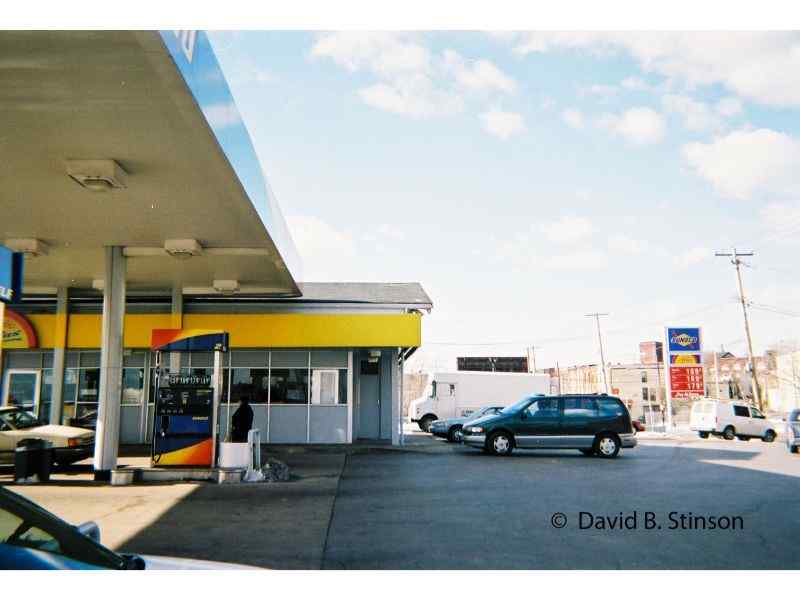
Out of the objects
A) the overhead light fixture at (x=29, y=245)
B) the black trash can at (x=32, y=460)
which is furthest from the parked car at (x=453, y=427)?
the overhead light fixture at (x=29, y=245)

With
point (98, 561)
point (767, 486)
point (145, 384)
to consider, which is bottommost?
point (767, 486)

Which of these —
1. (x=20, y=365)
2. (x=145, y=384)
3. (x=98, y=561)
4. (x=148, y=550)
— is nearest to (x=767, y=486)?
(x=148, y=550)

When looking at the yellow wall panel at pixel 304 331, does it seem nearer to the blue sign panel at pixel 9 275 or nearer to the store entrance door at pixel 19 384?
the store entrance door at pixel 19 384

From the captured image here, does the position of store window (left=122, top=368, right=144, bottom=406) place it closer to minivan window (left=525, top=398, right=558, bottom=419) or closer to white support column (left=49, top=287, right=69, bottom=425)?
white support column (left=49, top=287, right=69, bottom=425)

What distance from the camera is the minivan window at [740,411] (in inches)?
1192

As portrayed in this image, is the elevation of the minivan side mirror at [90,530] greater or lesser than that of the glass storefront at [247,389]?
lesser

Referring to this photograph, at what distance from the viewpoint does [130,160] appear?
9.76 metres

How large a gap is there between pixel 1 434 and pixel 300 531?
353 inches

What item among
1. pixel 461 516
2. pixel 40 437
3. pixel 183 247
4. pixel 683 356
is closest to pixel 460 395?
pixel 683 356

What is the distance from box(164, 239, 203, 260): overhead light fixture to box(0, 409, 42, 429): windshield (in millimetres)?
4740

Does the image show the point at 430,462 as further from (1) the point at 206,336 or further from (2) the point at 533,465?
(1) the point at 206,336

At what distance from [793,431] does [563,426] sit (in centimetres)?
711

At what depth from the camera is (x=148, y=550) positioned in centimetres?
772

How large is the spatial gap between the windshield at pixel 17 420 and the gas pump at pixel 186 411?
3.14 metres
